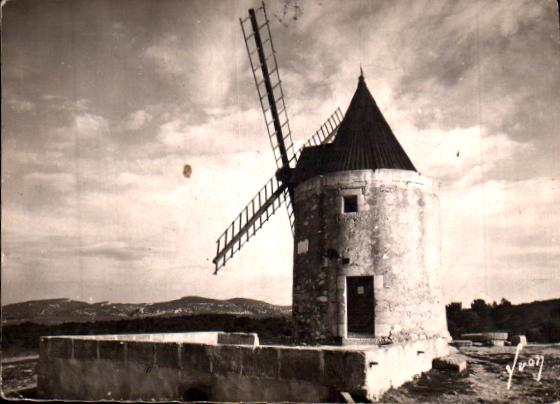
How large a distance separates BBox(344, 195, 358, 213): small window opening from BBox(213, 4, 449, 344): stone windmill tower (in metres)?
0.02

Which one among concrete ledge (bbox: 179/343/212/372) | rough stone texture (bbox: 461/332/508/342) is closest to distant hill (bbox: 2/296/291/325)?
concrete ledge (bbox: 179/343/212/372)

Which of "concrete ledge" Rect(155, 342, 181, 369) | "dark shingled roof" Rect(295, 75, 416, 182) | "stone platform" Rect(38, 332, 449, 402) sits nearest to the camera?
"stone platform" Rect(38, 332, 449, 402)

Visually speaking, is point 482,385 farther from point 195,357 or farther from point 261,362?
point 195,357

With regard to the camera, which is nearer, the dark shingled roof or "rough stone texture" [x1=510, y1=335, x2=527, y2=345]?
the dark shingled roof

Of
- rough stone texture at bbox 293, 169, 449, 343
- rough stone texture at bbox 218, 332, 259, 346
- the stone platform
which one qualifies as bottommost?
rough stone texture at bbox 218, 332, 259, 346

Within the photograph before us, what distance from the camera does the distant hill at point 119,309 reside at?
10.1 metres

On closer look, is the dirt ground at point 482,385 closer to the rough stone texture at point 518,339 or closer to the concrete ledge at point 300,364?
the concrete ledge at point 300,364

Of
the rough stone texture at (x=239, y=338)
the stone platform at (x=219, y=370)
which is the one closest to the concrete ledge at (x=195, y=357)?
the stone platform at (x=219, y=370)

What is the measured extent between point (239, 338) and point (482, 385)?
5931 mm

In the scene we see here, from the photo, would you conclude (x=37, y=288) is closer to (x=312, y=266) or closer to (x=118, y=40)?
(x=118, y=40)

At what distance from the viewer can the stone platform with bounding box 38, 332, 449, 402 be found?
5.98 m

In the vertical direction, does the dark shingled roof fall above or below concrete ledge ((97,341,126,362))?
above

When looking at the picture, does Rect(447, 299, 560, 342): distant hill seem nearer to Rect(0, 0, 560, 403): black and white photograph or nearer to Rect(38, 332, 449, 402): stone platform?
Rect(0, 0, 560, 403): black and white photograph

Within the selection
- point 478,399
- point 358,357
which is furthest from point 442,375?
point 358,357
